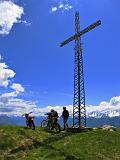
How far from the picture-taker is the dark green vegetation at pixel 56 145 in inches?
1503

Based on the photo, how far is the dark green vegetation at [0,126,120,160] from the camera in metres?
38.2

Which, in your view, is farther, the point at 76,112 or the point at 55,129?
the point at 76,112

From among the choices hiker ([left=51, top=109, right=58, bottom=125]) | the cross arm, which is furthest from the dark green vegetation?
the cross arm

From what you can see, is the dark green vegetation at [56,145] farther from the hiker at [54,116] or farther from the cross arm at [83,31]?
the cross arm at [83,31]

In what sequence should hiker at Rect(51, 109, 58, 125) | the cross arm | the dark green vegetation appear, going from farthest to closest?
the cross arm < hiker at Rect(51, 109, 58, 125) < the dark green vegetation

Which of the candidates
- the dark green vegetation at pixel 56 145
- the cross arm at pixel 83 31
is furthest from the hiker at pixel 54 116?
the cross arm at pixel 83 31

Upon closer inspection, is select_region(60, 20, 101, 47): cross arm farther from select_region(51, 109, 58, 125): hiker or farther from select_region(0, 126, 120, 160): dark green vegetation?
select_region(0, 126, 120, 160): dark green vegetation

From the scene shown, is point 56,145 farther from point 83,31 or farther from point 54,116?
point 83,31

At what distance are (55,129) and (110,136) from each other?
8212 millimetres

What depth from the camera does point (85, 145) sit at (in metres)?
42.2

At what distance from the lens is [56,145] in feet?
137

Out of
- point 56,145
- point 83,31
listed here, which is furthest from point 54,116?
point 83,31

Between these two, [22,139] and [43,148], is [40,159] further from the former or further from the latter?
[22,139]

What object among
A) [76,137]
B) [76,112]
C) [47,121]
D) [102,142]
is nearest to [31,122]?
[47,121]
